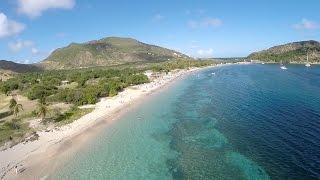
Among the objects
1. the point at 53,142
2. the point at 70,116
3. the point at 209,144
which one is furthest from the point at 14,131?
the point at 209,144

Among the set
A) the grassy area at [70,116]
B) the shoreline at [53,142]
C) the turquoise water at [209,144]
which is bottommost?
the turquoise water at [209,144]

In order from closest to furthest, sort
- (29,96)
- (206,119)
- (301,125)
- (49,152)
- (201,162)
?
(201,162) → (49,152) → (301,125) → (206,119) → (29,96)

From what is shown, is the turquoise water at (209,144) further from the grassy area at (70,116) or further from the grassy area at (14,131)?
the grassy area at (14,131)

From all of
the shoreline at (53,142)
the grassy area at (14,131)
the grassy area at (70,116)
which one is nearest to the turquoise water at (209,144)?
the shoreline at (53,142)

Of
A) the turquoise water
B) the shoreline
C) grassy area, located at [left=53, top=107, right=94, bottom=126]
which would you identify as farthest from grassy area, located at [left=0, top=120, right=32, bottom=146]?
the turquoise water

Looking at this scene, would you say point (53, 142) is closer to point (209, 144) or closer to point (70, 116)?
point (70, 116)

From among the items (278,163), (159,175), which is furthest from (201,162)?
(278,163)

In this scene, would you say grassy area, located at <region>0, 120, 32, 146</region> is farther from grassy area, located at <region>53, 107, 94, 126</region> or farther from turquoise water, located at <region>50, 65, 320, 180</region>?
turquoise water, located at <region>50, 65, 320, 180</region>

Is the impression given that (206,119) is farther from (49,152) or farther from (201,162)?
(49,152)
